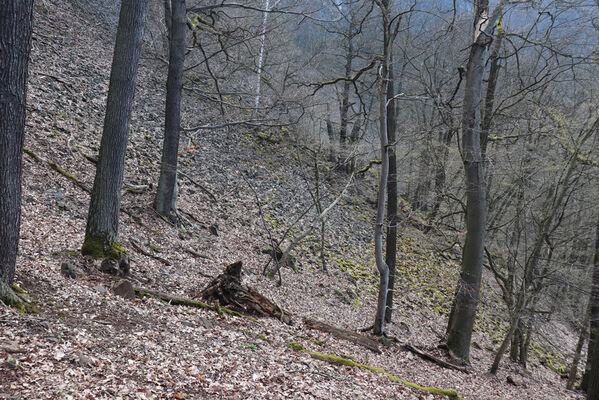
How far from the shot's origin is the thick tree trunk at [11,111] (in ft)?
11.4

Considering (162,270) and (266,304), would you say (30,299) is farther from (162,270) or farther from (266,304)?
(266,304)

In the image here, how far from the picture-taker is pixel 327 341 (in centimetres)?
675

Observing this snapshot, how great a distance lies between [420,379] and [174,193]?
6.67 m

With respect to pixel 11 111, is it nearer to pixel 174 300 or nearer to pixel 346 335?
pixel 174 300

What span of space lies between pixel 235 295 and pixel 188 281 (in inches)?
45.1

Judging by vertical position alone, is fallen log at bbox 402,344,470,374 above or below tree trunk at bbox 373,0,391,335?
below

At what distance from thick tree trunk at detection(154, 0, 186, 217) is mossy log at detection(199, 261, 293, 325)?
A: 3.76m

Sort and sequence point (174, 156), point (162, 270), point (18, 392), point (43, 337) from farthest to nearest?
point (174, 156) → point (162, 270) → point (43, 337) → point (18, 392)

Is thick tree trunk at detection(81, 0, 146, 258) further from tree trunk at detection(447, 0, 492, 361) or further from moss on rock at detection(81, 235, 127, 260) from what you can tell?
tree trunk at detection(447, 0, 492, 361)

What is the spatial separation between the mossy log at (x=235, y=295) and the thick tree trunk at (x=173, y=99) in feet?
12.3

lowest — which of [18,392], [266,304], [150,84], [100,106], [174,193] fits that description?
[266,304]

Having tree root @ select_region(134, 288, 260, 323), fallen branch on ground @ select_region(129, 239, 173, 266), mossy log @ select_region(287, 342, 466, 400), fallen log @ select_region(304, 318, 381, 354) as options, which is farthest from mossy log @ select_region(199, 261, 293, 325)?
fallen branch on ground @ select_region(129, 239, 173, 266)

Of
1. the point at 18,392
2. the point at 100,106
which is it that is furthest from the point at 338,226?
the point at 18,392

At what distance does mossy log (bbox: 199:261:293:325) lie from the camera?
21.2 ft
